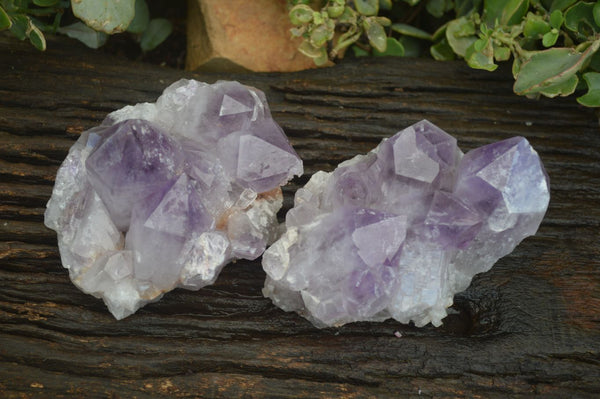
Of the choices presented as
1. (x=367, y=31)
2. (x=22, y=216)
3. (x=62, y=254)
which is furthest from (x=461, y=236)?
(x=22, y=216)

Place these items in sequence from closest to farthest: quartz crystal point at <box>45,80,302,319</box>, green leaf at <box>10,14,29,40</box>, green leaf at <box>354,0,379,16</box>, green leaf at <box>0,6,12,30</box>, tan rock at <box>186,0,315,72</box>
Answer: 1. quartz crystal point at <box>45,80,302,319</box>
2. green leaf at <box>0,6,12,30</box>
3. green leaf at <box>10,14,29,40</box>
4. green leaf at <box>354,0,379,16</box>
5. tan rock at <box>186,0,315,72</box>

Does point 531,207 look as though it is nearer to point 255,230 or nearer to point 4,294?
point 255,230

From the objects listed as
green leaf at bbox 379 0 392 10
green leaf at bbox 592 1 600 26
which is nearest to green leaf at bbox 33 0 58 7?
green leaf at bbox 379 0 392 10

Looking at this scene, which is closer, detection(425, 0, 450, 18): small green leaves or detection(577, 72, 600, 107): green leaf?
detection(577, 72, 600, 107): green leaf

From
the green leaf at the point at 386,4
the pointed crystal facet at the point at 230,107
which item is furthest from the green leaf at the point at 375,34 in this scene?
the pointed crystal facet at the point at 230,107

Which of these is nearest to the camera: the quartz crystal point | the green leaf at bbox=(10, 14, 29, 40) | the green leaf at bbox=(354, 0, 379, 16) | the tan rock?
the quartz crystal point

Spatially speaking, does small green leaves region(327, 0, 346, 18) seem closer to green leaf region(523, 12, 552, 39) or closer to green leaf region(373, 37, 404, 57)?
green leaf region(373, 37, 404, 57)

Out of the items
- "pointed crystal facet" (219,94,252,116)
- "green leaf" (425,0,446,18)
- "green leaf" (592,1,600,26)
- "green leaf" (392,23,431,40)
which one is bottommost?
"green leaf" (392,23,431,40)
